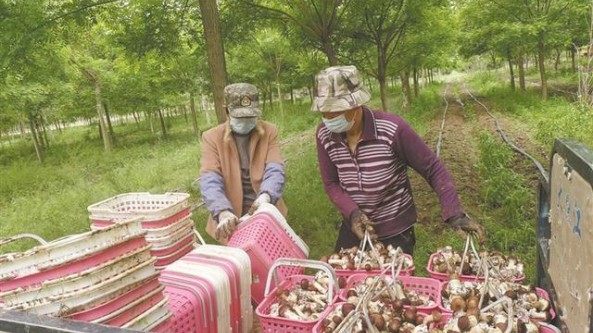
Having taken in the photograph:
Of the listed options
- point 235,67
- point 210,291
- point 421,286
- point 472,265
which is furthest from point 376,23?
point 235,67

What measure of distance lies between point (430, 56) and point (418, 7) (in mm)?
7955

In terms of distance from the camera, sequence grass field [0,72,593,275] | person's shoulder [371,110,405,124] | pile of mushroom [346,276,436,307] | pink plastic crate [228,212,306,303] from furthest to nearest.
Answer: grass field [0,72,593,275], person's shoulder [371,110,405,124], pink plastic crate [228,212,306,303], pile of mushroom [346,276,436,307]

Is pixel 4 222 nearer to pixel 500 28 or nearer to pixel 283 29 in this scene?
pixel 283 29

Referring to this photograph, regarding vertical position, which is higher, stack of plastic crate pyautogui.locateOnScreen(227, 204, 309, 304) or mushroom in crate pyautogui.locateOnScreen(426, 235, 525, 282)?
stack of plastic crate pyautogui.locateOnScreen(227, 204, 309, 304)

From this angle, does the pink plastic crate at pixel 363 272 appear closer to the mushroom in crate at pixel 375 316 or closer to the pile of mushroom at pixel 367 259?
the pile of mushroom at pixel 367 259

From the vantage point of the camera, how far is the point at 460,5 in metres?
21.4

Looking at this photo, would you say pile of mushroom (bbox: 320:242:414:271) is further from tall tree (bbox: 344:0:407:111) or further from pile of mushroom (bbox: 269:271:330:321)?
tall tree (bbox: 344:0:407:111)

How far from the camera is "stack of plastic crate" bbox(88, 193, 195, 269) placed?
116 inches

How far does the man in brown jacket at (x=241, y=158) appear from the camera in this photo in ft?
9.92

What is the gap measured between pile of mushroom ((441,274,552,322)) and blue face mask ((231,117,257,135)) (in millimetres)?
1733

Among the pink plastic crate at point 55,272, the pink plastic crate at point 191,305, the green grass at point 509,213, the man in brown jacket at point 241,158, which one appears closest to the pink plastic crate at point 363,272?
Answer: the pink plastic crate at point 191,305

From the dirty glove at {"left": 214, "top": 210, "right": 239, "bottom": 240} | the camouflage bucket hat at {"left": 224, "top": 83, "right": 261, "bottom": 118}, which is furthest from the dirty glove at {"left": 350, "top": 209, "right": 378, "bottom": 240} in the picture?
the camouflage bucket hat at {"left": 224, "top": 83, "right": 261, "bottom": 118}

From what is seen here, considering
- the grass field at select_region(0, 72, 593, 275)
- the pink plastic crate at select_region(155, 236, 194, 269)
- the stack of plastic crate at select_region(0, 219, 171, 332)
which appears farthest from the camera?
the grass field at select_region(0, 72, 593, 275)

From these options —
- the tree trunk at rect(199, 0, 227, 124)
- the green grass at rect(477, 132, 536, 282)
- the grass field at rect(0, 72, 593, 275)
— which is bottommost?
the green grass at rect(477, 132, 536, 282)
